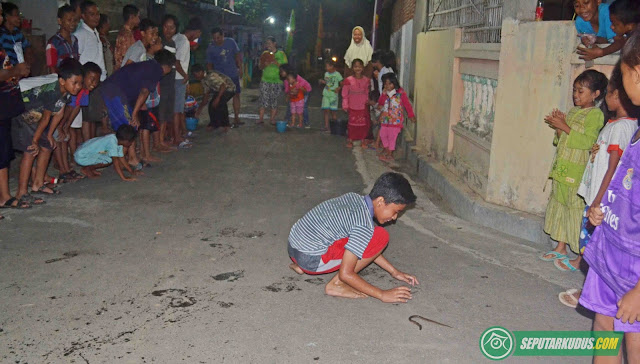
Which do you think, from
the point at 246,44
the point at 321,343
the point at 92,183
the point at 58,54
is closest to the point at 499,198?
the point at 321,343

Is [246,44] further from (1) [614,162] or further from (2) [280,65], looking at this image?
(1) [614,162]

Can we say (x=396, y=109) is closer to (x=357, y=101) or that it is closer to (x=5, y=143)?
(x=357, y=101)

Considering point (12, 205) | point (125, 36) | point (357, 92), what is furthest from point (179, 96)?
point (12, 205)

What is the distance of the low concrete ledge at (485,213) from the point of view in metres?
5.03

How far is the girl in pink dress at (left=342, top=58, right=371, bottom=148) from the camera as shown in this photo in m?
10.0

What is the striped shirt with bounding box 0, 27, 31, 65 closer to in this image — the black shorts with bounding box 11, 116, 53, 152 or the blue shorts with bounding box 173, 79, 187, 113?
the black shorts with bounding box 11, 116, 53, 152

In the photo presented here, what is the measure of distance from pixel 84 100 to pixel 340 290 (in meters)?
4.74

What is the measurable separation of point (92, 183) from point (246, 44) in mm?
22503

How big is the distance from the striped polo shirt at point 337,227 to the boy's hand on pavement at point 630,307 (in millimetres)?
1590

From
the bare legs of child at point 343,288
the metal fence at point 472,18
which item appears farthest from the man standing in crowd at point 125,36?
the bare legs of child at point 343,288

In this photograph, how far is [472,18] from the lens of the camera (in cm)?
695

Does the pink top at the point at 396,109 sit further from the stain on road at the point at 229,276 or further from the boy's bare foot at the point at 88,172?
the stain on road at the point at 229,276

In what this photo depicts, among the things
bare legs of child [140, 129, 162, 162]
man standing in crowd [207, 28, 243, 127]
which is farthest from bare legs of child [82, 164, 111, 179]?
man standing in crowd [207, 28, 243, 127]

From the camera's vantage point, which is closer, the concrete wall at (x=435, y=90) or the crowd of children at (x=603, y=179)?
the crowd of children at (x=603, y=179)
